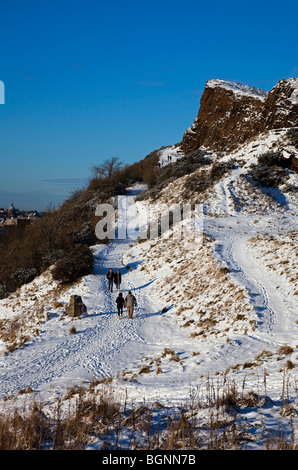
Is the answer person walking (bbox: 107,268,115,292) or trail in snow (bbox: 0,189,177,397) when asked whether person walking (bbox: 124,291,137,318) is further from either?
person walking (bbox: 107,268,115,292)

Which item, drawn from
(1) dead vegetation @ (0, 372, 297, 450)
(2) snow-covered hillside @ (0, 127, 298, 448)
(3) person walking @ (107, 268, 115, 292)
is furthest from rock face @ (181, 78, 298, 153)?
(1) dead vegetation @ (0, 372, 297, 450)

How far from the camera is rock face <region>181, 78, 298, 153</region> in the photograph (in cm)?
3944

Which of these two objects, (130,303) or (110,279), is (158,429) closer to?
(130,303)

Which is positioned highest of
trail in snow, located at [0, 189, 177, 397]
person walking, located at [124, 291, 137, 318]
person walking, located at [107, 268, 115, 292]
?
person walking, located at [107, 268, 115, 292]

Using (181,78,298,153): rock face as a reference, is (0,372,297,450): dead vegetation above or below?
below

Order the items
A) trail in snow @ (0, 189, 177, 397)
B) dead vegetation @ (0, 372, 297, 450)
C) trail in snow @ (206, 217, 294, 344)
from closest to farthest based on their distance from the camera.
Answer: dead vegetation @ (0, 372, 297, 450) < trail in snow @ (0, 189, 177, 397) < trail in snow @ (206, 217, 294, 344)

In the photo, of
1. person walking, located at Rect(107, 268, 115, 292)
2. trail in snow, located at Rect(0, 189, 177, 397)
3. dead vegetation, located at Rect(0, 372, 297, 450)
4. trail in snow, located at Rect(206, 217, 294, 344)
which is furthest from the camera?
person walking, located at Rect(107, 268, 115, 292)

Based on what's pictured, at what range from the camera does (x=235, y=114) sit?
155 ft

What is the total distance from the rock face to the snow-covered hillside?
1704 cm

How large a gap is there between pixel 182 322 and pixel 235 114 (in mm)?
40705

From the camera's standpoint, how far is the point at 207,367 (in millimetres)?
9234

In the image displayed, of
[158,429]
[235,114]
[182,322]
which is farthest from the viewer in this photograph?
[235,114]

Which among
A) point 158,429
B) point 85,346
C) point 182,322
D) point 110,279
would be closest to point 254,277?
point 182,322

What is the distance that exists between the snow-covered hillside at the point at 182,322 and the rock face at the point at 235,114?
17039mm
